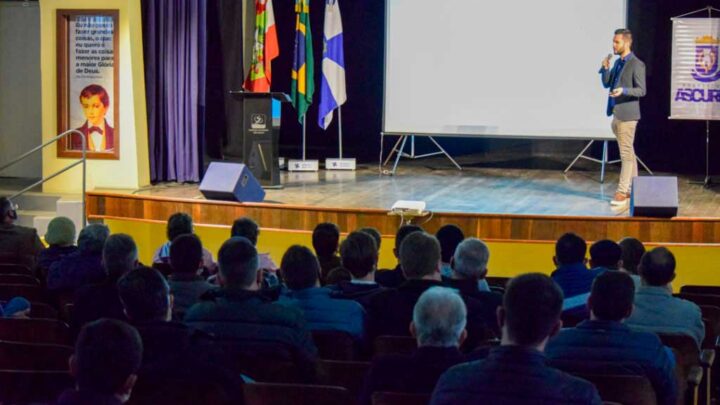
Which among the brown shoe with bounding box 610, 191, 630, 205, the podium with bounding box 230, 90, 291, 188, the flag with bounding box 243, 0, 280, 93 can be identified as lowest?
the brown shoe with bounding box 610, 191, 630, 205

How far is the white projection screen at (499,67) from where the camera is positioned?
38.3 feet

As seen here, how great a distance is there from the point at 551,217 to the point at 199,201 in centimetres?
294

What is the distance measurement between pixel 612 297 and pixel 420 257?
3.18 ft

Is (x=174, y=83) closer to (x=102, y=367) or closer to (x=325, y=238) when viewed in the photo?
(x=325, y=238)

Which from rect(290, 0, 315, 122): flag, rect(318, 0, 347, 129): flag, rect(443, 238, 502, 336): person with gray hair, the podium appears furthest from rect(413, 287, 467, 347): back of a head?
rect(318, 0, 347, 129): flag

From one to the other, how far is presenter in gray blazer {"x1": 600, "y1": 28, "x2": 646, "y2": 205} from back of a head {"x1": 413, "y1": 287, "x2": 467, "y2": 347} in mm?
6165

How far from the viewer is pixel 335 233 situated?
5.76 metres

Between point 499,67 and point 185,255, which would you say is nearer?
point 185,255

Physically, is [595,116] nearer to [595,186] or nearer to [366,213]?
[595,186]

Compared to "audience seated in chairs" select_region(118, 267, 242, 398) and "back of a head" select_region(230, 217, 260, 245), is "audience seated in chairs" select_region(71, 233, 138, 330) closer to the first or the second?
"audience seated in chairs" select_region(118, 267, 242, 398)

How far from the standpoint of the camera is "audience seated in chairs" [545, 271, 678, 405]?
3516 mm

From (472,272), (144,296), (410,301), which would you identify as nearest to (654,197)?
(472,272)

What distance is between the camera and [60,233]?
5.93m

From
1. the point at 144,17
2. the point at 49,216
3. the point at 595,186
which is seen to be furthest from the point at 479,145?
the point at 49,216
